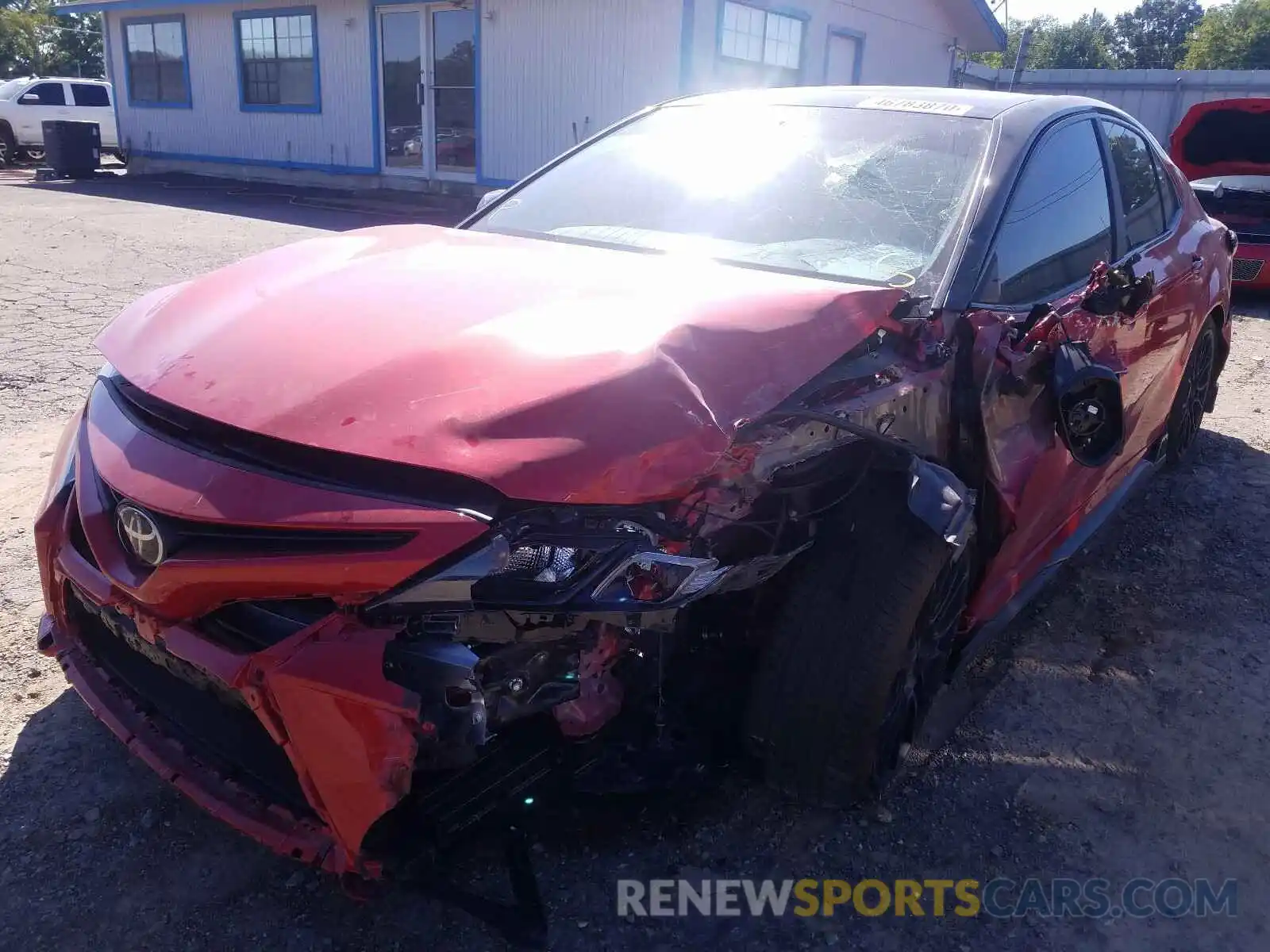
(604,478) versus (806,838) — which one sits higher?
(604,478)

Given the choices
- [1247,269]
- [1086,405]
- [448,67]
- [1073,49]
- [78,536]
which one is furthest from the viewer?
[1073,49]

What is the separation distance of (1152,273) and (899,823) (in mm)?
2179

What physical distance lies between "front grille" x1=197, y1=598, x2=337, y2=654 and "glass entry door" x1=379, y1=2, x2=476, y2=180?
13.6 metres

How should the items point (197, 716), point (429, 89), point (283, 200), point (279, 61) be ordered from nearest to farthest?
point (197, 716) < point (429, 89) < point (283, 200) < point (279, 61)

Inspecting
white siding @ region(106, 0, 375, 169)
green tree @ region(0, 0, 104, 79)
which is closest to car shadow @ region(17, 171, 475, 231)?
white siding @ region(106, 0, 375, 169)

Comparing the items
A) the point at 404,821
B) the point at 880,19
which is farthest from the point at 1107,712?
the point at 880,19

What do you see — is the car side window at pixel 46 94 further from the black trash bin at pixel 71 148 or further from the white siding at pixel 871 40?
the white siding at pixel 871 40

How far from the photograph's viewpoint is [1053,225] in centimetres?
309

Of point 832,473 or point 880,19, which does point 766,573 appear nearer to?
point 832,473

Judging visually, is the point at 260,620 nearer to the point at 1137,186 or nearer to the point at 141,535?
the point at 141,535

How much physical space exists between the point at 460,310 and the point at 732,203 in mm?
1111

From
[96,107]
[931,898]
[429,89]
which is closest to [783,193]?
[931,898]

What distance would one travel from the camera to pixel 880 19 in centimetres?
1591

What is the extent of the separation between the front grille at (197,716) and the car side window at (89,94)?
23430mm
